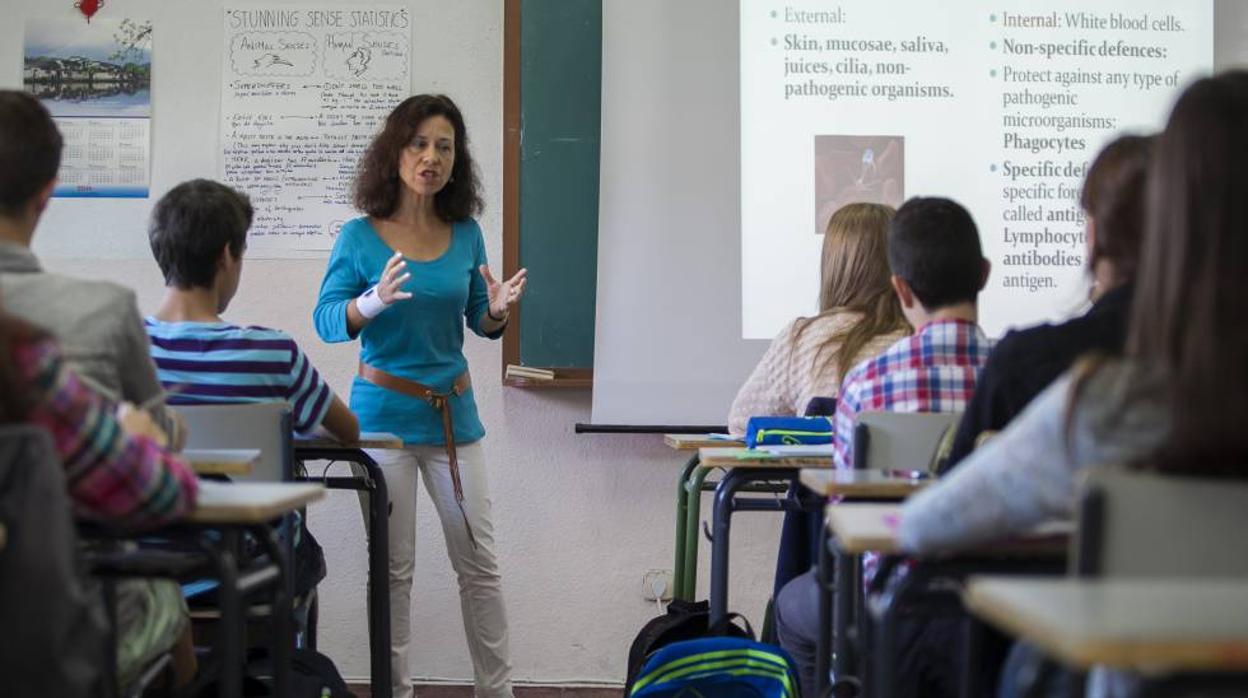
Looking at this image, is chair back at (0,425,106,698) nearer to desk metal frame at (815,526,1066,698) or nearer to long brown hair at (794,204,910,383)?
desk metal frame at (815,526,1066,698)

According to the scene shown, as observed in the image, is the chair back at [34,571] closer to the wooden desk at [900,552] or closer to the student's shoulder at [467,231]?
the wooden desk at [900,552]

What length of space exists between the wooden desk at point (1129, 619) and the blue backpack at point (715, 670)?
1.65 meters

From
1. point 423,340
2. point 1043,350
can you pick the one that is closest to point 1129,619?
point 1043,350

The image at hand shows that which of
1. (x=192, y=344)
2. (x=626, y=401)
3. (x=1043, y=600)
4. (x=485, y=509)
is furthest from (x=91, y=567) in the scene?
(x=626, y=401)

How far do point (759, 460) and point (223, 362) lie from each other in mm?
1062

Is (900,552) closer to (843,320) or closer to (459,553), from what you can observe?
(843,320)

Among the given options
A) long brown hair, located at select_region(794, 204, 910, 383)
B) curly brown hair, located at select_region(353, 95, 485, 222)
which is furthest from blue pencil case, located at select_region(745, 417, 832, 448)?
curly brown hair, located at select_region(353, 95, 485, 222)

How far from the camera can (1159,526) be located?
120cm

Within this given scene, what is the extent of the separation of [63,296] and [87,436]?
35 centimetres

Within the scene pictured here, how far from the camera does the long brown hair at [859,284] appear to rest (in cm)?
311

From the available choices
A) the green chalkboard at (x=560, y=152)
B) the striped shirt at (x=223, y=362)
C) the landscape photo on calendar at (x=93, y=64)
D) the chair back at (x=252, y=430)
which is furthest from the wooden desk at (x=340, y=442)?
the landscape photo on calendar at (x=93, y=64)

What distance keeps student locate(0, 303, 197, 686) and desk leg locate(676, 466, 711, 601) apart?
5.92 feet

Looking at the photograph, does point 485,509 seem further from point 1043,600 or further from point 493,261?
point 1043,600

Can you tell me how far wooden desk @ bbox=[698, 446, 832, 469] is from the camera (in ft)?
8.99
